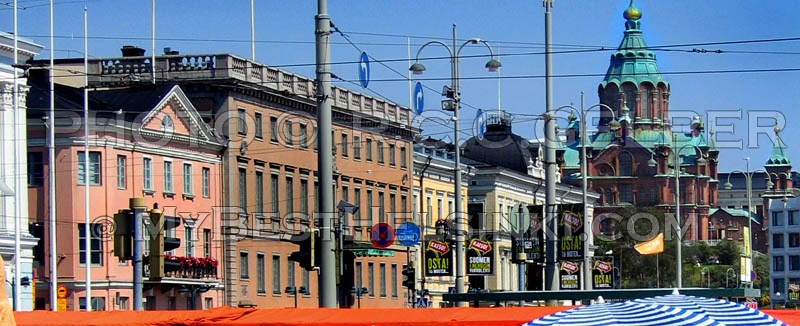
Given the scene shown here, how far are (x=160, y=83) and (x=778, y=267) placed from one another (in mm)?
122351

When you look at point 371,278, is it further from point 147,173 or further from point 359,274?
point 147,173

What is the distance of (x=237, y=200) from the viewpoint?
69.8m

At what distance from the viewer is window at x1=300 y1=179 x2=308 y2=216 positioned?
76562 mm

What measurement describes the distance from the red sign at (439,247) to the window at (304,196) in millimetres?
20808

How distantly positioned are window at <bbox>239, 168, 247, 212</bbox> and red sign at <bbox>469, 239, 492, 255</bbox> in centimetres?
1490

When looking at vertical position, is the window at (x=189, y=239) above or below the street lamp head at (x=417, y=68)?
below

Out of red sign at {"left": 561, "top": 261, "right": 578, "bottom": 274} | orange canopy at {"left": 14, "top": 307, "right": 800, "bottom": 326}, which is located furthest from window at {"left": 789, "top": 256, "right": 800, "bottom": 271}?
orange canopy at {"left": 14, "top": 307, "right": 800, "bottom": 326}

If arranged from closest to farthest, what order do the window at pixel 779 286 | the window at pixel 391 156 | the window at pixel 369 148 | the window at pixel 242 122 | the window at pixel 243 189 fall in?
the window at pixel 242 122
the window at pixel 243 189
the window at pixel 369 148
the window at pixel 391 156
the window at pixel 779 286

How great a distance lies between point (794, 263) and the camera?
178m

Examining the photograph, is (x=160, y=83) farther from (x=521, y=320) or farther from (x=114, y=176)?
(x=521, y=320)

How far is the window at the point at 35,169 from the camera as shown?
61.9m

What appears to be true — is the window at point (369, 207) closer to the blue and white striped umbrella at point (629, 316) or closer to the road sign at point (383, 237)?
the road sign at point (383, 237)

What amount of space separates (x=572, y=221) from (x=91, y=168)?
23.6 meters

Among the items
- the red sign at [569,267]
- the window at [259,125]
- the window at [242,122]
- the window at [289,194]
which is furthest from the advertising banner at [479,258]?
the window at [289,194]
